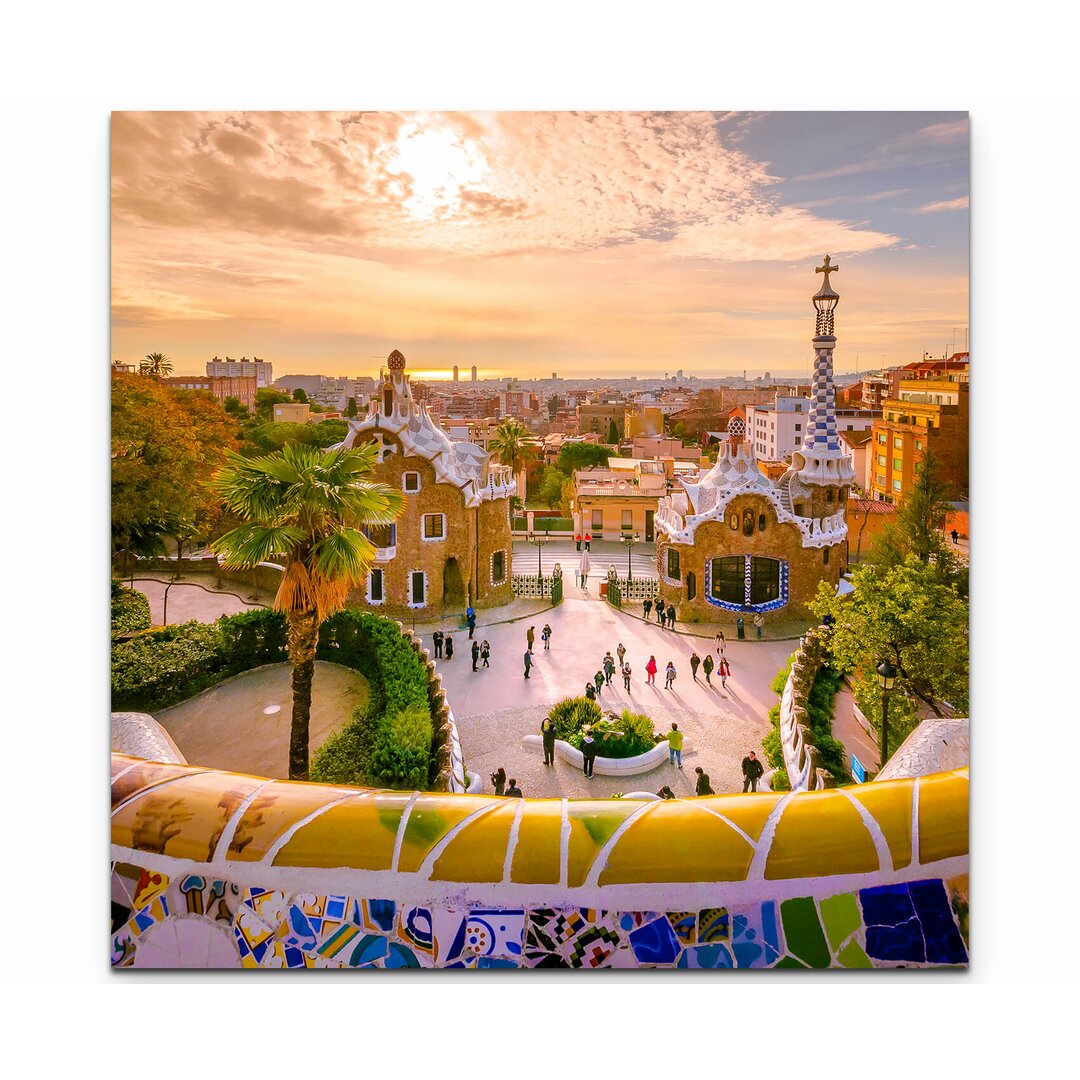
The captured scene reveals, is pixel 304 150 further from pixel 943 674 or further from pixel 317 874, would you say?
pixel 943 674

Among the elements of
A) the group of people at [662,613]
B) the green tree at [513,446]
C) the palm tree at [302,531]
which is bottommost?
the group of people at [662,613]

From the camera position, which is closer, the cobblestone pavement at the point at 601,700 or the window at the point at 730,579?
the cobblestone pavement at the point at 601,700

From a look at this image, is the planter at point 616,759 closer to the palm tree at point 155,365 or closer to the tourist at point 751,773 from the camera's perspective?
the tourist at point 751,773

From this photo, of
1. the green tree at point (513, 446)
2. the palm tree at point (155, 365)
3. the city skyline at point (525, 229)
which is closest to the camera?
the city skyline at point (525, 229)

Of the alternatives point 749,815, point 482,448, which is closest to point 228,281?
point 749,815

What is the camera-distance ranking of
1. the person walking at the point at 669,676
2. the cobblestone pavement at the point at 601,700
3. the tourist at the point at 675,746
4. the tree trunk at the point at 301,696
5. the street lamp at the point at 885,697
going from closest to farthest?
the street lamp at the point at 885,697, the tree trunk at the point at 301,696, the cobblestone pavement at the point at 601,700, the tourist at the point at 675,746, the person walking at the point at 669,676

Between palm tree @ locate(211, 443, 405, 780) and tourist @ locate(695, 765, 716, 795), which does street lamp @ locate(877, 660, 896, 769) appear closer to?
tourist @ locate(695, 765, 716, 795)

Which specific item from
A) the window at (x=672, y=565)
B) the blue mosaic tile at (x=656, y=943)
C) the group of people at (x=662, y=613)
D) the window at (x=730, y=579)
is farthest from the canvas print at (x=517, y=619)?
the window at (x=672, y=565)

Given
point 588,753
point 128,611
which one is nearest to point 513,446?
point 588,753
